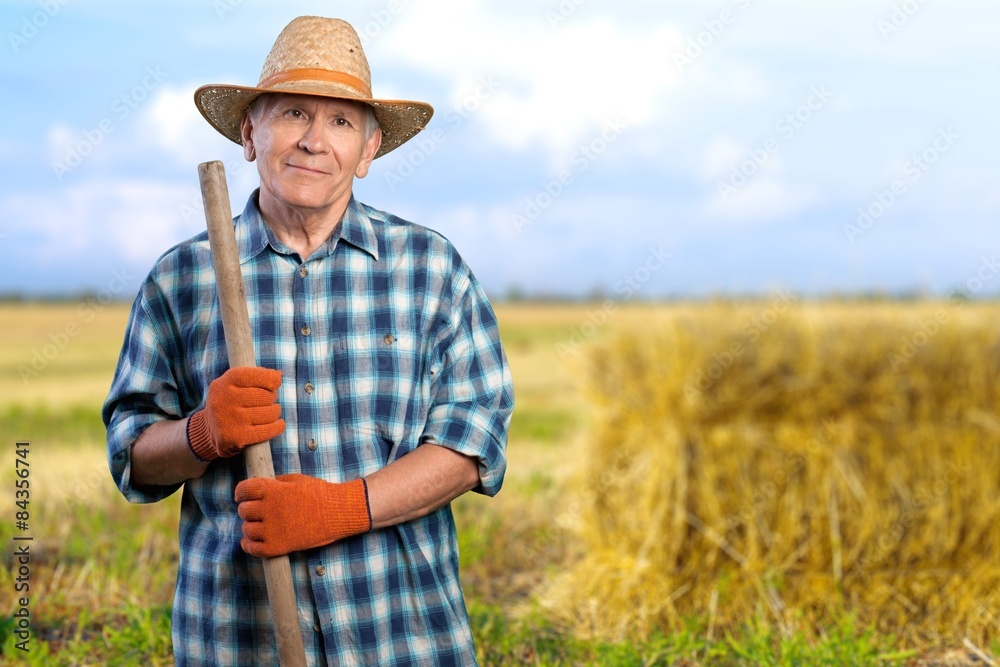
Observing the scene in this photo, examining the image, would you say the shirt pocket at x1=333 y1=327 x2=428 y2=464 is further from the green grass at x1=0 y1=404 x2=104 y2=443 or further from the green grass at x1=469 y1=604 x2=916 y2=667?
the green grass at x1=0 y1=404 x2=104 y2=443

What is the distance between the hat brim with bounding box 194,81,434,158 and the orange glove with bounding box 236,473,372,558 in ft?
2.68

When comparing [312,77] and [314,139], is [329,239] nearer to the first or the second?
[314,139]

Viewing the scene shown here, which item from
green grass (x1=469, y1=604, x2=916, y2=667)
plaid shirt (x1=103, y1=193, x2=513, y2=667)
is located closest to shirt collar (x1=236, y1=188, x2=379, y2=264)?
plaid shirt (x1=103, y1=193, x2=513, y2=667)

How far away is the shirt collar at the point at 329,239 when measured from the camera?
2154 mm

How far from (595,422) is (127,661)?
2.68 meters

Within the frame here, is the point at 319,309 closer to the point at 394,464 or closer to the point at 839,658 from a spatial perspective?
the point at 394,464

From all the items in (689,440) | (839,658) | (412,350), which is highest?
(412,350)

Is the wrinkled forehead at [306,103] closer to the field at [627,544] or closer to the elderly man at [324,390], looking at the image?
the elderly man at [324,390]

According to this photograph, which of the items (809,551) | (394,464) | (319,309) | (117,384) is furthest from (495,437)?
(809,551)

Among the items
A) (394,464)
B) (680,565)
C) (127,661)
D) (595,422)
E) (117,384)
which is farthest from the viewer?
(595,422)

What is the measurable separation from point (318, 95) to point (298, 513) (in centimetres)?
88

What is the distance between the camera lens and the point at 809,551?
197 inches

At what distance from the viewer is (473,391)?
2.16m

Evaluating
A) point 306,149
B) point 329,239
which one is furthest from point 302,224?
point 306,149
